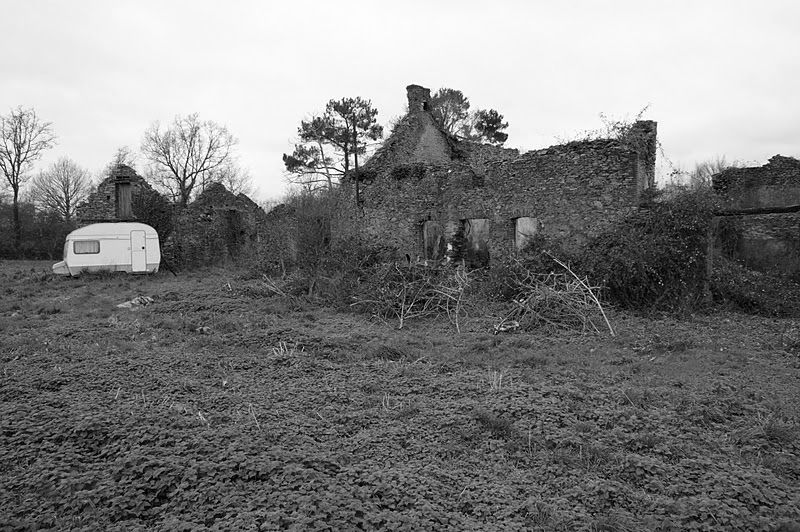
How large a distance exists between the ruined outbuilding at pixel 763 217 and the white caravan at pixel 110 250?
59.9ft

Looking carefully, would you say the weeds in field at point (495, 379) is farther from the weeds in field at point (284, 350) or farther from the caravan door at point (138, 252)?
the caravan door at point (138, 252)

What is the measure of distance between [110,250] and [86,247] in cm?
74

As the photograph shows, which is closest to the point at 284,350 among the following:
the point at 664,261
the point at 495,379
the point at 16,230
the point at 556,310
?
the point at 495,379

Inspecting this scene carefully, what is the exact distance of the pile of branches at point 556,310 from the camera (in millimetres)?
9195

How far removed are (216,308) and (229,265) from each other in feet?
40.0

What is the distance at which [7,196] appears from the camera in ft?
113

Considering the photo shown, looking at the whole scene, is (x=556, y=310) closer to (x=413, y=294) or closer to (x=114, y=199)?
(x=413, y=294)

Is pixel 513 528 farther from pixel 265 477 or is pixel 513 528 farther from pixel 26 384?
pixel 26 384

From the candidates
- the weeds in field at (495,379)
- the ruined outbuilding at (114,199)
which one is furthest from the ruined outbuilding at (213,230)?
the weeds in field at (495,379)

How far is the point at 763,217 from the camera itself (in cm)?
1488

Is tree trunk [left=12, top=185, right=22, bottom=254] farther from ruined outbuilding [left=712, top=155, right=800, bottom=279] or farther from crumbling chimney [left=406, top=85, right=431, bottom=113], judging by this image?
ruined outbuilding [left=712, top=155, right=800, bottom=279]

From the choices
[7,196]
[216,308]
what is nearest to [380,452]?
[216,308]

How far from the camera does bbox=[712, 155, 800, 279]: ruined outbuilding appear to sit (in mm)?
13375

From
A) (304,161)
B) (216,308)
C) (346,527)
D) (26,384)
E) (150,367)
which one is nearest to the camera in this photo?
(346,527)
